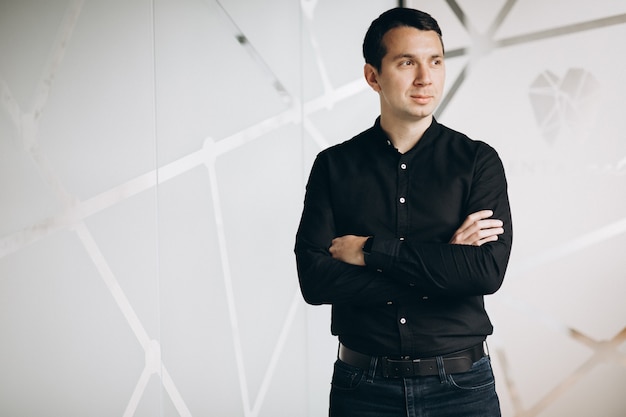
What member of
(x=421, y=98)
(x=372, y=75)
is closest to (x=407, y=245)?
(x=421, y=98)

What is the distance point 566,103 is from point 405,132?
1315 millimetres

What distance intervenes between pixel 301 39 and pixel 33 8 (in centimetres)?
118

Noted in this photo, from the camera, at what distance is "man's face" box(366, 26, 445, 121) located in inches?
70.7

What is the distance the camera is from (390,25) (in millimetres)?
1881

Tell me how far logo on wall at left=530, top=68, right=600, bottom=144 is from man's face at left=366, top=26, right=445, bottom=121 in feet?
4.00

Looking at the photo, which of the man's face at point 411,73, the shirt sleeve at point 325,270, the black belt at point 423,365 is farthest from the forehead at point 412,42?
the black belt at point 423,365

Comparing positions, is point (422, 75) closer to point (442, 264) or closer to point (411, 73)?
point (411, 73)

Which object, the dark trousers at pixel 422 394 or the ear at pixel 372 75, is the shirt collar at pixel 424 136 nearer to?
the ear at pixel 372 75

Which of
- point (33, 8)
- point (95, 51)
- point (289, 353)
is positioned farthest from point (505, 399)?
point (33, 8)

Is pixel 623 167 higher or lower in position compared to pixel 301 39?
lower

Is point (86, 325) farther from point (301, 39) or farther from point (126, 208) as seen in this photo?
point (301, 39)

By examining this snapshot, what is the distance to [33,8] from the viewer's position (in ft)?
8.17

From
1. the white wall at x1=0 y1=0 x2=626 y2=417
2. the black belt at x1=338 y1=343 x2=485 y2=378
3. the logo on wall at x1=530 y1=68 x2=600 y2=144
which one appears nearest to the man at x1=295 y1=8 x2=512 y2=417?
the black belt at x1=338 y1=343 x2=485 y2=378

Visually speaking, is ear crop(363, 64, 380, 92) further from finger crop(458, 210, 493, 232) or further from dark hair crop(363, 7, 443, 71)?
finger crop(458, 210, 493, 232)
